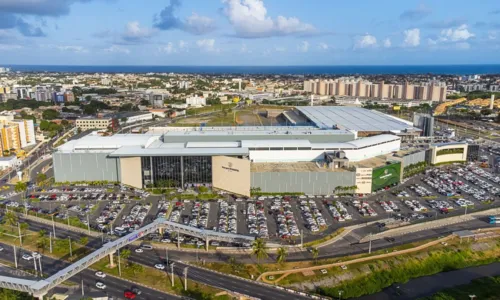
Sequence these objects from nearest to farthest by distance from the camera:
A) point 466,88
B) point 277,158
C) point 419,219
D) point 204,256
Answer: point 204,256 → point 419,219 → point 277,158 → point 466,88

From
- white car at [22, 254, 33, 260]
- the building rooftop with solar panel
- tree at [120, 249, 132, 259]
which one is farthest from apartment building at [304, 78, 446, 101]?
white car at [22, 254, 33, 260]

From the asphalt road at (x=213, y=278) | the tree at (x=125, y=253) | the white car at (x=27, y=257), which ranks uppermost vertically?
the tree at (x=125, y=253)

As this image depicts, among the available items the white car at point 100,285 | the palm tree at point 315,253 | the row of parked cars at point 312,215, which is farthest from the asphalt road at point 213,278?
the row of parked cars at point 312,215

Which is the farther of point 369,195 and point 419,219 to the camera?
point 369,195

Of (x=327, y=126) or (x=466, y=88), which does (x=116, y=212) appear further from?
(x=466, y=88)

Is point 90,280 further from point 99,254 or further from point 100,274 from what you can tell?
point 99,254

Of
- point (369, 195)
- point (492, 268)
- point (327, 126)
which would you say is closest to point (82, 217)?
point (369, 195)

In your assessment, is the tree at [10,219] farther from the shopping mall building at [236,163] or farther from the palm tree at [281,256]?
the palm tree at [281,256]

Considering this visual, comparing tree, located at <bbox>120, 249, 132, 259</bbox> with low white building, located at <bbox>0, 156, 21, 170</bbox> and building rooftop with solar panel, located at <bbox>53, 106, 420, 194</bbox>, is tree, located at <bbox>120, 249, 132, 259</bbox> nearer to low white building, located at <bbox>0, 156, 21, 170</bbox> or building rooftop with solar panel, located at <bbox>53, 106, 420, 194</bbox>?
building rooftop with solar panel, located at <bbox>53, 106, 420, 194</bbox>
